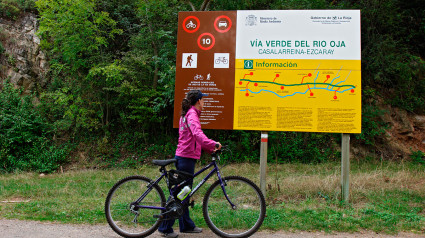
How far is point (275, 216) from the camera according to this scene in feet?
16.6

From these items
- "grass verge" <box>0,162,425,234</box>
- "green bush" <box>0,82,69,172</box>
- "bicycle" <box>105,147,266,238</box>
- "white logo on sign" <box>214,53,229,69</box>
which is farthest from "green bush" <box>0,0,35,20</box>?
"bicycle" <box>105,147,266,238</box>

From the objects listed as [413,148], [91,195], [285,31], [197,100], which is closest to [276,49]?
[285,31]

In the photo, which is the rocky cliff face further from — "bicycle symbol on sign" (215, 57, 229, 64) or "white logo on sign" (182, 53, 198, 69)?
"bicycle symbol on sign" (215, 57, 229, 64)

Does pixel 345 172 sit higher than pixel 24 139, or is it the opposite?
pixel 24 139

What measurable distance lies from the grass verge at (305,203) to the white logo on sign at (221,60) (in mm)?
2254

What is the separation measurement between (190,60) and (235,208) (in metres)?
3.07

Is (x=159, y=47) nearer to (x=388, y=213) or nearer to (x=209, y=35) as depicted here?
(x=209, y=35)

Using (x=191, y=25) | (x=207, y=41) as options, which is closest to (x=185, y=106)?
(x=207, y=41)

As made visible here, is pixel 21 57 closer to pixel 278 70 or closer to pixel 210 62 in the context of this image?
pixel 210 62

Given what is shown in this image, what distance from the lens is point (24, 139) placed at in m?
11.5

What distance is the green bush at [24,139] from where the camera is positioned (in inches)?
430

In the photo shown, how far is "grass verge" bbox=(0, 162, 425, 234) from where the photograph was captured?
190 inches

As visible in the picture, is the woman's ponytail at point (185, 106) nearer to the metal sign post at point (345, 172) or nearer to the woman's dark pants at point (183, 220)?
the woman's dark pants at point (183, 220)

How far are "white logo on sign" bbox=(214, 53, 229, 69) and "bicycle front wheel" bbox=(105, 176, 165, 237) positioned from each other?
107 inches
